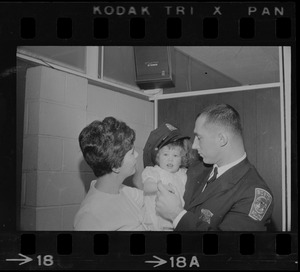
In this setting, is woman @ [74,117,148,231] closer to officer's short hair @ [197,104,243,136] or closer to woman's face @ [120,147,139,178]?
woman's face @ [120,147,139,178]

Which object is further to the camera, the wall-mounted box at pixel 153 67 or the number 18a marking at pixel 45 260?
the wall-mounted box at pixel 153 67

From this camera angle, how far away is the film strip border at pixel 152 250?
4.77 feet

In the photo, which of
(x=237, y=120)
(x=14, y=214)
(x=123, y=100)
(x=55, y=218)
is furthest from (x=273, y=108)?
(x=14, y=214)

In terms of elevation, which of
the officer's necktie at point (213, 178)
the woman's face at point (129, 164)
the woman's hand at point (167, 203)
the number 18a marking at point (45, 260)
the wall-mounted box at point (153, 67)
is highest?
the wall-mounted box at point (153, 67)

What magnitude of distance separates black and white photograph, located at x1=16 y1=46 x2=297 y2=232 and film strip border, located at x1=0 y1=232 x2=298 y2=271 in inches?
1.3

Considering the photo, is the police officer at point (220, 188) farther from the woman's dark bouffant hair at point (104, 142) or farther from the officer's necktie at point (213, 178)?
the woman's dark bouffant hair at point (104, 142)

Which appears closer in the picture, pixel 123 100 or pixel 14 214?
pixel 14 214

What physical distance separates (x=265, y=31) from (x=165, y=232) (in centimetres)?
78

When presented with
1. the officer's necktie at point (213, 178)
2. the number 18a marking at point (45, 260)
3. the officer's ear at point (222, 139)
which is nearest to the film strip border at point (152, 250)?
the number 18a marking at point (45, 260)

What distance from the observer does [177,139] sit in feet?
4.95

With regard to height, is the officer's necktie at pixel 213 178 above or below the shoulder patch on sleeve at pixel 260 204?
above

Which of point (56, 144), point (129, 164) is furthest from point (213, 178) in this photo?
point (56, 144)

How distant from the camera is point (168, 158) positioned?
1497 millimetres

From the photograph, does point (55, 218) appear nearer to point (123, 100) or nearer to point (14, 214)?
point (14, 214)
